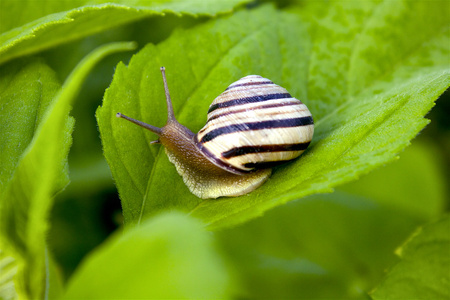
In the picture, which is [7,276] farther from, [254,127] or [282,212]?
[282,212]

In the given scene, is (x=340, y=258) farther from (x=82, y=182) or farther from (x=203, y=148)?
(x=82, y=182)

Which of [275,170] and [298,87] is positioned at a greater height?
[298,87]

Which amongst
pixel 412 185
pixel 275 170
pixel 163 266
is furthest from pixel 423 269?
pixel 163 266

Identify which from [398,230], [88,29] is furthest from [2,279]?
[398,230]

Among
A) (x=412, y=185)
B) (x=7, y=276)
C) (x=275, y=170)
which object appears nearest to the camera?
(x=7, y=276)

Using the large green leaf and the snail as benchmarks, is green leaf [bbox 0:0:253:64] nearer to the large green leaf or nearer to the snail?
the snail

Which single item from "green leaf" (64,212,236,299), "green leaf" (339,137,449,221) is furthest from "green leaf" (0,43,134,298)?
"green leaf" (339,137,449,221)

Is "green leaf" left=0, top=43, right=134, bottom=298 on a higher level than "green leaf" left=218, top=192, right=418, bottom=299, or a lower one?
higher
